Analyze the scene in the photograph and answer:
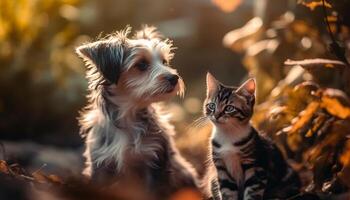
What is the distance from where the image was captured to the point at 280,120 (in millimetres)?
5258

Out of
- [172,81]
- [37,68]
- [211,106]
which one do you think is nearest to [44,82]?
[37,68]

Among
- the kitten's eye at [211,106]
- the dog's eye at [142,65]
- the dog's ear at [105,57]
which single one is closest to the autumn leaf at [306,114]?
the kitten's eye at [211,106]

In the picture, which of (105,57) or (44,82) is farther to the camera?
(44,82)

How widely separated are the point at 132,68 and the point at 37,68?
3.24 meters

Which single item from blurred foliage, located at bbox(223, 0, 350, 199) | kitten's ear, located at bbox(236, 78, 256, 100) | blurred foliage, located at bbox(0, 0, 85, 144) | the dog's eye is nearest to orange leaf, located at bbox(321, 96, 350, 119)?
blurred foliage, located at bbox(223, 0, 350, 199)

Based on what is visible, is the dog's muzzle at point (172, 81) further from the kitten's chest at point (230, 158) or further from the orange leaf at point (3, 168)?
the orange leaf at point (3, 168)

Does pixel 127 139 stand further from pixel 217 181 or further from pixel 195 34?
pixel 195 34

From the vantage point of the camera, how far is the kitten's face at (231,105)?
4.27 m

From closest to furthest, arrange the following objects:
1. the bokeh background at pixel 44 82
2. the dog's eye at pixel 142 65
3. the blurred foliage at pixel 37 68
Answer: the dog's eye at pixel 142 65
the bokeh background at pixel 44 82
the blurred foliage at pixel 37 68

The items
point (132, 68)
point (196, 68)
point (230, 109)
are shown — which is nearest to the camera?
point (230, 109)

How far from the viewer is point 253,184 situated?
4320 millimetres

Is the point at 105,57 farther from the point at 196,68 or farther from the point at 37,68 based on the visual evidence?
the point at 196,68

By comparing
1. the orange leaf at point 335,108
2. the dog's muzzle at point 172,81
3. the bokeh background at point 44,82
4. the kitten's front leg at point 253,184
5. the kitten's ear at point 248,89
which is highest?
the bokeh background at point 44,82

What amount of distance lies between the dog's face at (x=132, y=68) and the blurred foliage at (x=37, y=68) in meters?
3.06
